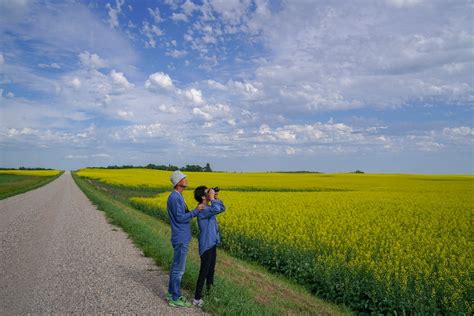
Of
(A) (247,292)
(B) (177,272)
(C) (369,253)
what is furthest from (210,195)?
(C) (369,253)

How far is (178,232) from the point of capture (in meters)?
6.39

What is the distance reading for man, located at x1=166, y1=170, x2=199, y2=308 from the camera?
625cm

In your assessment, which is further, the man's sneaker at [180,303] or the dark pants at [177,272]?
the dark pants at [177,272]

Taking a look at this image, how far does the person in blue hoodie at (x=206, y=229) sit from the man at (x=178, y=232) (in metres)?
0.17

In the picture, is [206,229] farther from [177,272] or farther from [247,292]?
[247,292]

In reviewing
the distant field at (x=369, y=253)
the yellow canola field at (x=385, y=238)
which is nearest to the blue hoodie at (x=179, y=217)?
the distant field at (x=369, y=253)

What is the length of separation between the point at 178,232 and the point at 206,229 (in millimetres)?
482

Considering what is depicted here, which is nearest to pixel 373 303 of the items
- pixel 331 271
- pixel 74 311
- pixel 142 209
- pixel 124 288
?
pixel 331 271

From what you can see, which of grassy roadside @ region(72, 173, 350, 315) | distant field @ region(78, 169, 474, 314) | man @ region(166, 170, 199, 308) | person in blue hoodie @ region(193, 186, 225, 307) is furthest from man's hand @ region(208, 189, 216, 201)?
distant field @ region(78, 169, 474, 314)

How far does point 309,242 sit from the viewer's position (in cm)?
1038

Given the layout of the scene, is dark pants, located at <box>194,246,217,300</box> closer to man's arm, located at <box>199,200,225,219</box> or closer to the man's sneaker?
the man's sneaker

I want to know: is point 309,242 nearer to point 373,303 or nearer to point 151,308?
point 373,303

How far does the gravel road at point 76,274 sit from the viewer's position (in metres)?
6.30

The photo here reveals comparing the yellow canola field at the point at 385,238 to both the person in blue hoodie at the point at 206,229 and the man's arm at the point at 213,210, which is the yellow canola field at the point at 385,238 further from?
the man's arm at the point at 213,210
